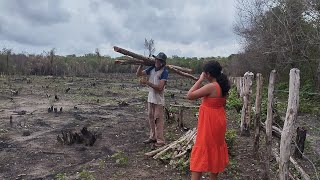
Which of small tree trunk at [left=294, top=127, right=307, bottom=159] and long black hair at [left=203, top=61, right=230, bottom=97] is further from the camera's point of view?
small tree trunk at [left=294, top=127, right=307, bottom=159]

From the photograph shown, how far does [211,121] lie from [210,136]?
→ 184mm

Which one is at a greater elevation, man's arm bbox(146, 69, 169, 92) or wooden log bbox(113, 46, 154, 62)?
wooden log bbox(113, 46, 154, 62)

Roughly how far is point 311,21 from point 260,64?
26.1 ft

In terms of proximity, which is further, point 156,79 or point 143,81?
point 156,79

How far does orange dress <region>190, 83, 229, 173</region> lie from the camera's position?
4.77 metres

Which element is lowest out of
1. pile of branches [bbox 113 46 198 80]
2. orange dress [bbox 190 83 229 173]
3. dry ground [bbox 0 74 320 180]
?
dry ground [bbox 0 74 320 180]

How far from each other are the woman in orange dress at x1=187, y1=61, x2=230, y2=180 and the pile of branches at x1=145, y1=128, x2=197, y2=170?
164cm

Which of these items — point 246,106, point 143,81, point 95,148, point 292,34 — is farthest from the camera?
point 292,34

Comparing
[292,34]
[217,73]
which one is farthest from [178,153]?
[292,34]

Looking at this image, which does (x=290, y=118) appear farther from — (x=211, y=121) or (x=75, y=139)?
(x=75, y=139)

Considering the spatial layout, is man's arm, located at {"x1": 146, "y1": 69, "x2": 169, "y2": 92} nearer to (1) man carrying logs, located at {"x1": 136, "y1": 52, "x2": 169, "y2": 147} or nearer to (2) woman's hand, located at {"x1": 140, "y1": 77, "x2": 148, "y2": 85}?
(1) man carrying logs, located at {"x1": 136, "y1": 52, "x2": 169, "y2": 147}

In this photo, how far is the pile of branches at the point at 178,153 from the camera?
6.54 m

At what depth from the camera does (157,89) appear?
7410mm

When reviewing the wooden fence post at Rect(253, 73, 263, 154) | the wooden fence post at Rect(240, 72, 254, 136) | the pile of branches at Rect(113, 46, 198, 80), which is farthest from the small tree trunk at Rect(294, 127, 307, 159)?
the pile of branches at Rect(113, 46, 198, 80)
